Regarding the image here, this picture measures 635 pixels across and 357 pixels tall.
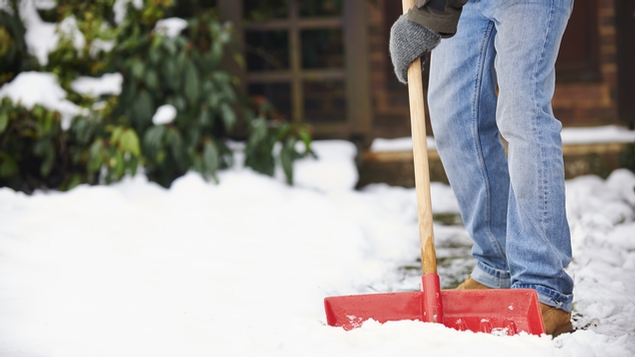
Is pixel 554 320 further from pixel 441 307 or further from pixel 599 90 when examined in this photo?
pixel 599 90

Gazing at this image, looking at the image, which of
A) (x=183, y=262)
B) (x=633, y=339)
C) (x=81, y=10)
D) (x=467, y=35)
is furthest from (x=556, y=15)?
(x=81, y=10)

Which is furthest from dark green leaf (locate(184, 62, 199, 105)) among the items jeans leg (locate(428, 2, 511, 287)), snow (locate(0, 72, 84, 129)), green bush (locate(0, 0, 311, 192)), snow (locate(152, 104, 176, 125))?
jeans leg (locate(428, 2, 511, 287))

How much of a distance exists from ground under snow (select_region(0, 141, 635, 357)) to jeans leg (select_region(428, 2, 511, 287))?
259mm

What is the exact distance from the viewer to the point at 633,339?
1.31 m

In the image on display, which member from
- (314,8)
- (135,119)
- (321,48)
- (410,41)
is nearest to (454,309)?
(410,41)

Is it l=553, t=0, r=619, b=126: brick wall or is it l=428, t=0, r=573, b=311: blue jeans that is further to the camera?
l=553, t=0, r=619, b=126: brick wall

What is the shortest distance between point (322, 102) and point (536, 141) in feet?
11.1

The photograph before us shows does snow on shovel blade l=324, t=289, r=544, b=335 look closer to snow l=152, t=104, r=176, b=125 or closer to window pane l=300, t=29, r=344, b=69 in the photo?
snow l=152, t=104, r=176, b=125

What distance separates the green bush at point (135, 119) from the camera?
9.24 feet

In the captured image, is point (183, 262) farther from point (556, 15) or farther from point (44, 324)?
point (556, 15)

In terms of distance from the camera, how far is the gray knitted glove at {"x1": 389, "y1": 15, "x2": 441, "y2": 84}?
144 cm

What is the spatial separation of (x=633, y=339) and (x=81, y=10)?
2753 mm

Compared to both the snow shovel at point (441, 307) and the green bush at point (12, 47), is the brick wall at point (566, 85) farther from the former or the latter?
the snow shovel at point (441, 307)

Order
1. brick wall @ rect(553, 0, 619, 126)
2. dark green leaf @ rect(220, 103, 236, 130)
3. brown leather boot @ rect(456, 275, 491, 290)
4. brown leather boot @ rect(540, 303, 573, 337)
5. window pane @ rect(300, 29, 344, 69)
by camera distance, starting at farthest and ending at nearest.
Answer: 1. brick wall @ rect(553, 0, 619, 126)
2. window pane @ rect(300, 29, 344, 69)
3. dark green leaf @ rect(220, 103, 236, 130)
4. brown leather boot @ rect(456, 275, 491, 290)
5. brown leather boot @ rect(540, 303, 573, 337)
